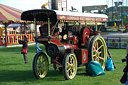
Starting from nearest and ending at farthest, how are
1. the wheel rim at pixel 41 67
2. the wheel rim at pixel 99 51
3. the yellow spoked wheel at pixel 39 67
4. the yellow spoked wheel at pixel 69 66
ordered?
the yellow spoked wheel at pixel 69 66, the yellow spoked wheel at pixel 39 67, the wheel rim at pixel 41 67, the wheel rim at pixel 99 51

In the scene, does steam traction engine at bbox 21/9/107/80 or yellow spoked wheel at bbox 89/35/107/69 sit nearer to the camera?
steam traction engine at bbox 21/9/107/80

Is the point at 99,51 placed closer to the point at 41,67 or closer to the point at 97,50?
the point at 97,50

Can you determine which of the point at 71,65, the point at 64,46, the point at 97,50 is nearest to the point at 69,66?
the point at 71,65

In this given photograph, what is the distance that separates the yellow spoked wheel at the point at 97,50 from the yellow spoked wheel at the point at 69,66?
98 centimetres

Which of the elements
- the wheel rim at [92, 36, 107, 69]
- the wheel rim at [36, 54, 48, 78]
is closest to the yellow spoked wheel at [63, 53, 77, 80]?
the wheel rim at [36, 54, 48, 78]

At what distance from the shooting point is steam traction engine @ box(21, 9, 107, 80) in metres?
8.90

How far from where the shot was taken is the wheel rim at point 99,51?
10.4m

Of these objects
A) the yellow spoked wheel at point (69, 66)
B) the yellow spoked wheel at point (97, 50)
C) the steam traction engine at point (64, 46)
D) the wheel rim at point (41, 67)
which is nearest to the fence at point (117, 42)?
the yellow spoked wheel at point (97, 50)

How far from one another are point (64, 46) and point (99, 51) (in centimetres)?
227

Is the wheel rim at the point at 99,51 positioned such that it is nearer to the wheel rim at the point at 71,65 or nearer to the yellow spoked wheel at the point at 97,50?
the yellow spoked wheel at the point at 97,50

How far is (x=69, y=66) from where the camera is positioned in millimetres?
8961

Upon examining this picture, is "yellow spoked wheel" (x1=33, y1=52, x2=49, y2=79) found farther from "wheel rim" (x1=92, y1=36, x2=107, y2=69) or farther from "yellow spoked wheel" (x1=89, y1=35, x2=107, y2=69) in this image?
"wheel rim" (x1=92, y1=36, x2=107, y2=69)

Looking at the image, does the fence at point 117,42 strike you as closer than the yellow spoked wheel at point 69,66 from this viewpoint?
No

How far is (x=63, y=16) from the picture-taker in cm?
888
